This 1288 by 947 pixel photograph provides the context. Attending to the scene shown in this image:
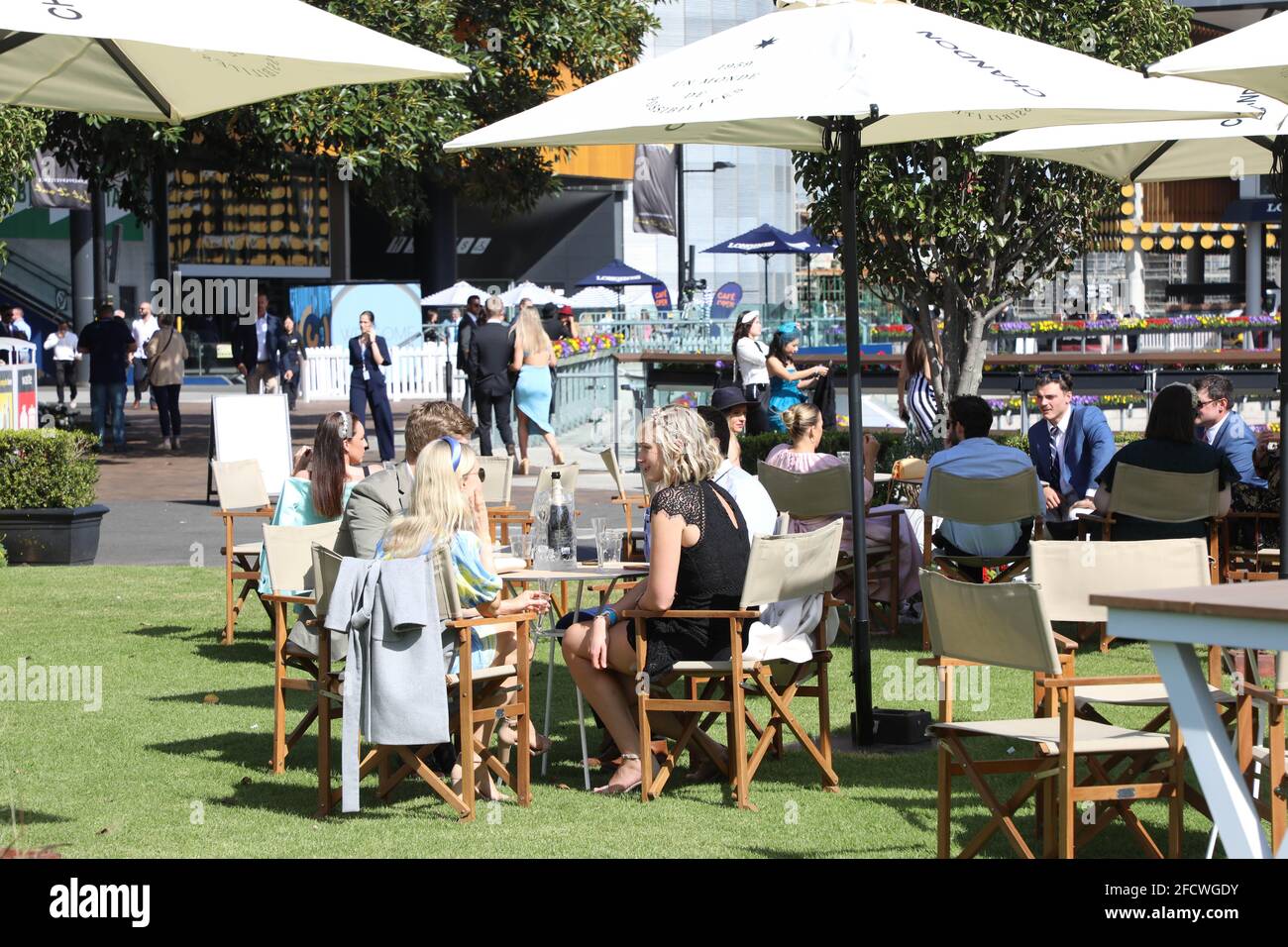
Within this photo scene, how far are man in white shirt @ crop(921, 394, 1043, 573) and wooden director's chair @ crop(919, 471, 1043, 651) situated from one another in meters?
0.04

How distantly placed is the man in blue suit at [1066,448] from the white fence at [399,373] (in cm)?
A: 2309

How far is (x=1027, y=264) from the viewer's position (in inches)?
601

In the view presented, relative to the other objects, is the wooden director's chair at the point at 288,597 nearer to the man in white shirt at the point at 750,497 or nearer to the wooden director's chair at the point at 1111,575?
the man in white shirt at the point at 750,497

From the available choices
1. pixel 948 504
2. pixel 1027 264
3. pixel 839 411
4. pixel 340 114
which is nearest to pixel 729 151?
pixel 839 411

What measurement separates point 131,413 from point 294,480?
2218 cm

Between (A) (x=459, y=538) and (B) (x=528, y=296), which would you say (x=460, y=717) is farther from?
(B) (x=528, y=296)

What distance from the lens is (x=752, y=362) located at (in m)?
16.4

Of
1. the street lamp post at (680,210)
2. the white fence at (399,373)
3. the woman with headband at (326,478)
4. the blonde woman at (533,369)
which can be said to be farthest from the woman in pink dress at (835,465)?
the street lamp post at (680,210)

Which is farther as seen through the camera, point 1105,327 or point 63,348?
point 1105,327

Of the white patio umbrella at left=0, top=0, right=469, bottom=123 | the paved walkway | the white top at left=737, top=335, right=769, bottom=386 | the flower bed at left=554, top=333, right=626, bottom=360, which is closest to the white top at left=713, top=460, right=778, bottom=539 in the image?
the white patio umbrella at left=0, top=0, right=469, bottom=123

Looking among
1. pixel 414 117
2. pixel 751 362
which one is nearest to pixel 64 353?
pixel 414 117

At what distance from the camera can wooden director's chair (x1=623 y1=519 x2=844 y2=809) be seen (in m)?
6.43

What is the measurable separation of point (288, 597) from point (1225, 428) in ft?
18.5
